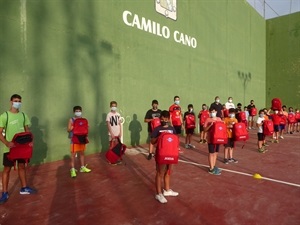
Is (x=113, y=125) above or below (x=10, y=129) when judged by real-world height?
below

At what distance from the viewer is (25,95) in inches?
314

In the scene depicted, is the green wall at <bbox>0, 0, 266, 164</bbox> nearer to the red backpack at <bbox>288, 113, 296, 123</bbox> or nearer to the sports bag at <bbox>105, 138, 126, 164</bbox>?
the sports bag at <bbox>105, 138, 126, 164</bbox>

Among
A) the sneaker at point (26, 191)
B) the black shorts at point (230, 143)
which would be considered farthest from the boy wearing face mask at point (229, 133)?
the sneaker at point (26, 191)

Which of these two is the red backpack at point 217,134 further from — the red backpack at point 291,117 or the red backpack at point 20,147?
the red backpack at point 291,117

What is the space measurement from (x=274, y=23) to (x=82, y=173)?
80.6ft

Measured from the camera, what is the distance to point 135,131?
1184cm

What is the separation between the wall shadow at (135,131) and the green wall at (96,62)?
45 mm

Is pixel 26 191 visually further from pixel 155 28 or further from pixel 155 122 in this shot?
pixel 155 28

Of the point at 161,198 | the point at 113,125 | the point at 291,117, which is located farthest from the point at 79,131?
the point at 291,117

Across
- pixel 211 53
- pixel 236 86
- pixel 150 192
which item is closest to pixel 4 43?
pixel 150 192

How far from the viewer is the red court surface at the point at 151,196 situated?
14.8 feet

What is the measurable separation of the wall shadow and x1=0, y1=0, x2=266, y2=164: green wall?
45 millimetres

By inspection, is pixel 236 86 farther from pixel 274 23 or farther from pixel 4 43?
pixel 4 43

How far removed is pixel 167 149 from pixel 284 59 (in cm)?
2334
